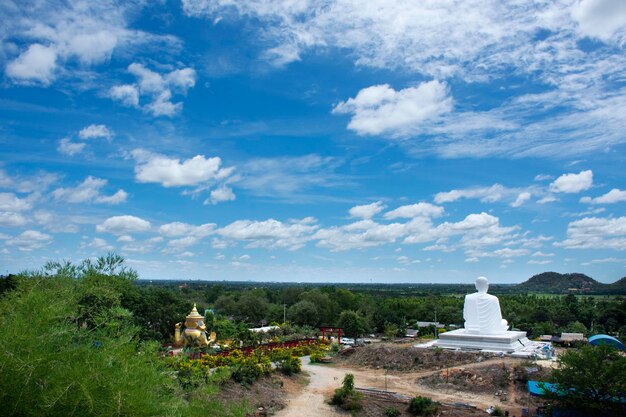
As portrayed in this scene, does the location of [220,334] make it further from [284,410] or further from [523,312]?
[523,312]

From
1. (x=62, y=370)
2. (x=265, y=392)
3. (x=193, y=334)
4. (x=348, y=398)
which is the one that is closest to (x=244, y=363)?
(x=265, y=392)

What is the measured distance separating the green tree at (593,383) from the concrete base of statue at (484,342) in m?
13.6

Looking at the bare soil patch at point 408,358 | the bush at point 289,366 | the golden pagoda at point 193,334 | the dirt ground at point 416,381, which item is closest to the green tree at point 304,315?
the dirt ground at point 416,381

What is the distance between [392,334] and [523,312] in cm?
1455

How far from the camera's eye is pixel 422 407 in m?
19.4

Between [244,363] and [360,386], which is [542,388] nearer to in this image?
[360,386]

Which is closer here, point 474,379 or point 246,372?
point 246,372

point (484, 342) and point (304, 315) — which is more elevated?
point (304, 315)

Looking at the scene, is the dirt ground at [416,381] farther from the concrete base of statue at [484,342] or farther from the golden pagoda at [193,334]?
the golden pagoda at [193,334]

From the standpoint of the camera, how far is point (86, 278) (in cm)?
789

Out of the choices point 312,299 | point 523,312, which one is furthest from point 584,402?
point 312,299

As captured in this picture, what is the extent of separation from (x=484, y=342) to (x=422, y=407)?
40.9 ft

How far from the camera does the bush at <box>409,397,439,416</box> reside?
19250 mm

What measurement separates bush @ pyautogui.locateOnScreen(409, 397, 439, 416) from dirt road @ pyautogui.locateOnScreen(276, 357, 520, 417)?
6.05 ft
